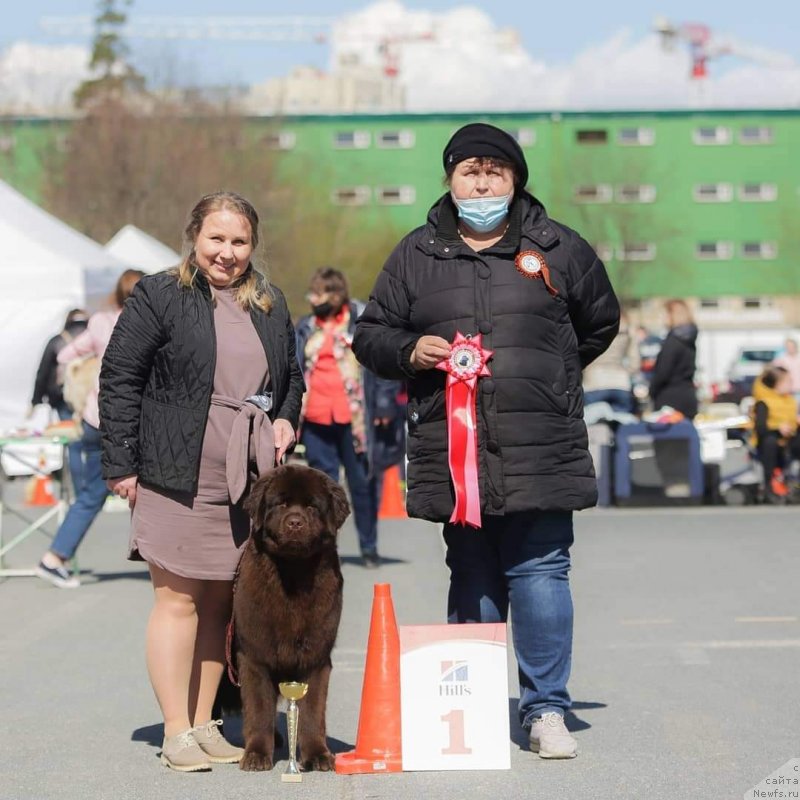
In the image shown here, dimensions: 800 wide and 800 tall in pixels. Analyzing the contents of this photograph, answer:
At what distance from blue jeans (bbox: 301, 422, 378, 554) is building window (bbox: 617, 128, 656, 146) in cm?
7115

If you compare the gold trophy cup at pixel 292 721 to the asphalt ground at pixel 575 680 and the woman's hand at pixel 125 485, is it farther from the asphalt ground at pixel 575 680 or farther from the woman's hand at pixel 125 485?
the woman's hand at pixel 125 485

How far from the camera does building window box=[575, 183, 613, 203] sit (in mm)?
78188

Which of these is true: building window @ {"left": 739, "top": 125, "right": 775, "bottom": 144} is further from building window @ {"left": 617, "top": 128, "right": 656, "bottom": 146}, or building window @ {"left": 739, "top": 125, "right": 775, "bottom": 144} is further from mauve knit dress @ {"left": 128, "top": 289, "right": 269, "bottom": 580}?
mauve knit dress @ {"left": 128, "top": 289, "right": 269, "bottom": 580}

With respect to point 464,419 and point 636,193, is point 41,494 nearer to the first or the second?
point 464,419

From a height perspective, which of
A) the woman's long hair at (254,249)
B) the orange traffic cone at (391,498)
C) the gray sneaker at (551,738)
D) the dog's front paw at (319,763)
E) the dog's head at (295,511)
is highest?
the woman's long hair at (254,249)

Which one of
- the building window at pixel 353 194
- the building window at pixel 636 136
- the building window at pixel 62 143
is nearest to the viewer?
the building window at pixel 62 143

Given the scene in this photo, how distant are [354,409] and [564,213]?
6528cm

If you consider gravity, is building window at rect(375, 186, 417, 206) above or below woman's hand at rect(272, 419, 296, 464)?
above

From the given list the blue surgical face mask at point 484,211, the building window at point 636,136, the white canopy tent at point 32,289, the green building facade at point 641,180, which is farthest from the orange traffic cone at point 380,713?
the building window at point 636,136

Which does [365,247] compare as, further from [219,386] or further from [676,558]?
[219,386]

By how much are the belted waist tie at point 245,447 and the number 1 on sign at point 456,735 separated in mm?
1035

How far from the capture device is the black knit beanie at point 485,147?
19.5 ft

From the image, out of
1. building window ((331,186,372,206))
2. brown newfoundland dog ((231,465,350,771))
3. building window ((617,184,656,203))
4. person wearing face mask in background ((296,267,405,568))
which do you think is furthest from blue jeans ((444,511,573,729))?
building window ((331,186,372,206))

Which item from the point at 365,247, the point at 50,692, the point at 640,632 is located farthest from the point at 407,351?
the point at 365,247
